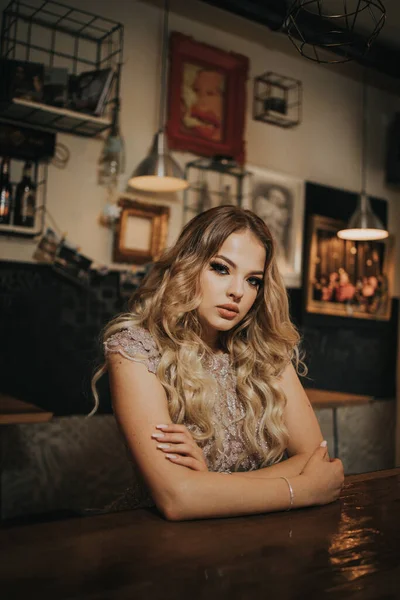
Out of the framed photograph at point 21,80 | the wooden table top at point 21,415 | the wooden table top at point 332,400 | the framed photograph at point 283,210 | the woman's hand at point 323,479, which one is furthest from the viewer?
the framed photograph at point 283,210

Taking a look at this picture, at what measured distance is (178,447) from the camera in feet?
5.05

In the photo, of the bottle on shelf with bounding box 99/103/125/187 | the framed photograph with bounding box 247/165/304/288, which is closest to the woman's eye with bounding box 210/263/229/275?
the bottle on shelf with bounding box 99/103/125/187

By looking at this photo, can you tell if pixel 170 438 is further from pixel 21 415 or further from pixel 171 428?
pixel 21 415

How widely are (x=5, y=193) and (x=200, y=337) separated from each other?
1.79m

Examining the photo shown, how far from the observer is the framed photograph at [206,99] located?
4.05 m

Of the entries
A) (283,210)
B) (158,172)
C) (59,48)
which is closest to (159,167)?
(158,172)

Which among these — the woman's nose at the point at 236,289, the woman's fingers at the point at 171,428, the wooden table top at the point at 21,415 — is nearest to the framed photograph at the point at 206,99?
the wooden table top at the point at 21,415

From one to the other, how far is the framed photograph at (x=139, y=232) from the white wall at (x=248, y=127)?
0.08 m

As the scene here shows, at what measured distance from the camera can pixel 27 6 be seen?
3.40 metres

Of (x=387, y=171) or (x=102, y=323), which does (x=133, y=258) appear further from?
(x=387, y=171)

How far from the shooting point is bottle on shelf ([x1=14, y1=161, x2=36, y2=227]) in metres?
3.37

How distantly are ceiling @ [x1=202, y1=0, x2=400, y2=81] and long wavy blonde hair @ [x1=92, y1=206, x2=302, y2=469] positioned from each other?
5.44ft

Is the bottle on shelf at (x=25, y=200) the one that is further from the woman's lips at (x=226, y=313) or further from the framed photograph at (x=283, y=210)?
the woman's lips at (x=226, y=313)

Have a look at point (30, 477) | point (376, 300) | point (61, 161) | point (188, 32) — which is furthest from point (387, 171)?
point (30, 477)
